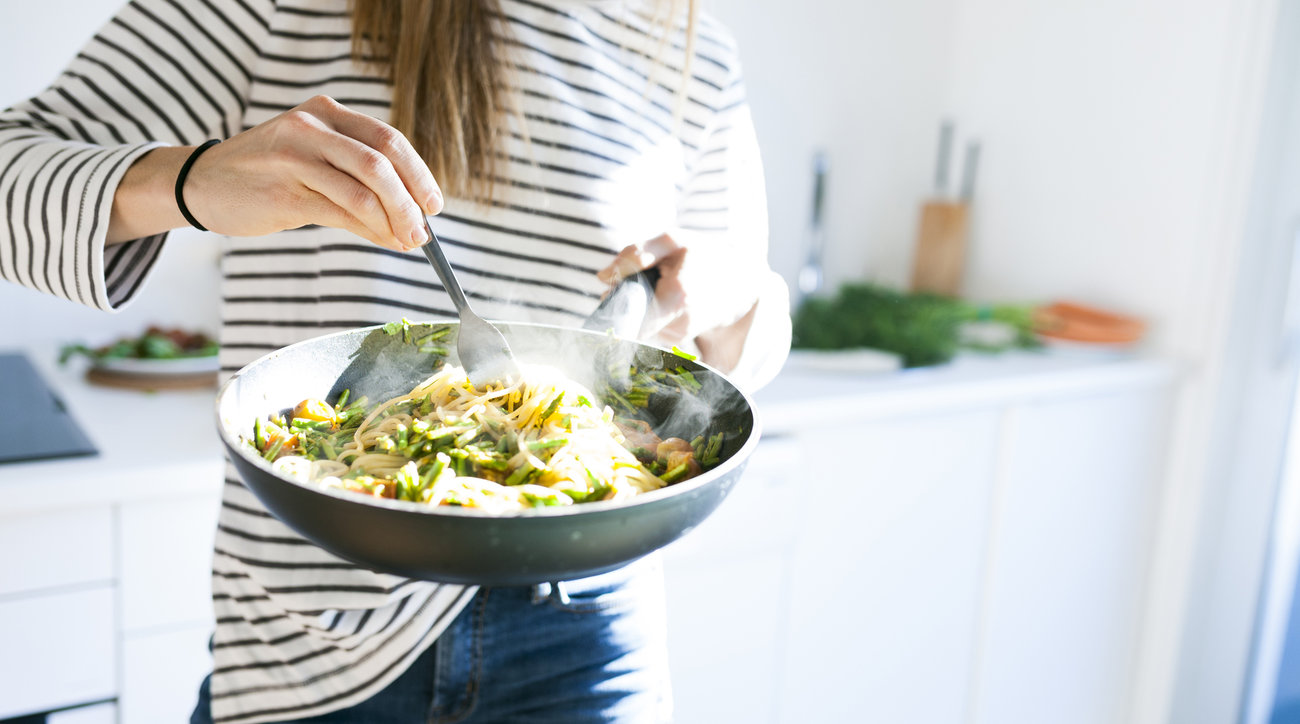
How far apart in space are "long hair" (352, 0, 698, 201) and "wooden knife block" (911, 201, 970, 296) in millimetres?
1743

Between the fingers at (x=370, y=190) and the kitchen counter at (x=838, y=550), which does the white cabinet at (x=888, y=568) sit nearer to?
the kitchen counter at (x=838, y=550)

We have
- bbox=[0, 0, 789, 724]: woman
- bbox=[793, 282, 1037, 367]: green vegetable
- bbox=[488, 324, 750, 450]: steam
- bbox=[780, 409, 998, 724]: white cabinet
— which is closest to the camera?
bbox=[488, 324, 750, 450]: steam

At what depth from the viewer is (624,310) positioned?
72 centimetres

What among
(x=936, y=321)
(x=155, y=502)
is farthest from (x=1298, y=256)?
(x=155, y=502)

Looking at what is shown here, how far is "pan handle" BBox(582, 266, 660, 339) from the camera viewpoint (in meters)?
0.71

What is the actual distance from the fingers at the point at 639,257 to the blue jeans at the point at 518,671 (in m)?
0.27

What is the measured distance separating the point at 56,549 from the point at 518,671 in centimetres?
71

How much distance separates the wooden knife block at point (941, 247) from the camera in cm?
242

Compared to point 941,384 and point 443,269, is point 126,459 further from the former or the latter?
point 941,384

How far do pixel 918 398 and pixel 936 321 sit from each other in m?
0.38

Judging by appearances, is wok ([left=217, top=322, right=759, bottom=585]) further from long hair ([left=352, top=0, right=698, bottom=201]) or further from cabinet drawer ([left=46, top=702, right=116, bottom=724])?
cabinet drawer ([left=46, top=702, right=116, bottom=724])

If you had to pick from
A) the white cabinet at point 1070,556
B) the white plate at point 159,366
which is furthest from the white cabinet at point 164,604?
the white cabinet at point 1070,556

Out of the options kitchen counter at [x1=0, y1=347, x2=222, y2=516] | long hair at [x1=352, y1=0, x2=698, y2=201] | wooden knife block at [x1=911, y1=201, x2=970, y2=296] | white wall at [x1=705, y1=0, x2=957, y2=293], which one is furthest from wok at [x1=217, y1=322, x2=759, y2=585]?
wooden knife block at [x1=911, y1=201, x2=970, y2=296]

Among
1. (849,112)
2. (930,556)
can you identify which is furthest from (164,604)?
(849,112)
